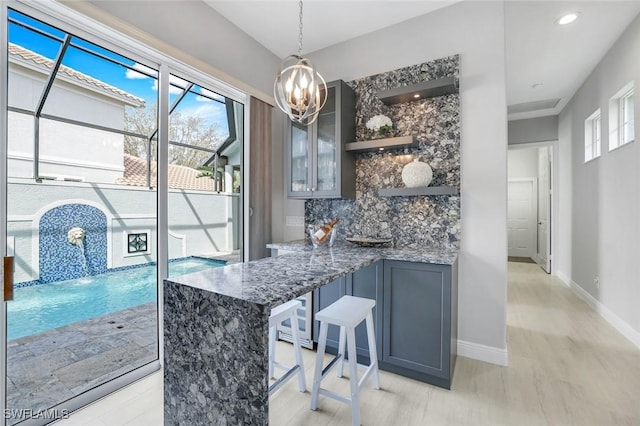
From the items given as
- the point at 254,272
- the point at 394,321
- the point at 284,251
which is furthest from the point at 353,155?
the point at 254,272

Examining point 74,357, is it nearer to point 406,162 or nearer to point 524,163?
point 406,162

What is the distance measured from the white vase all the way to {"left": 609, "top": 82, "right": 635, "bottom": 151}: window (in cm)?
214

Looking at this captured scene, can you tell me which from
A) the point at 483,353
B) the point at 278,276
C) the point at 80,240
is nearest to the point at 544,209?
the point at 483,353

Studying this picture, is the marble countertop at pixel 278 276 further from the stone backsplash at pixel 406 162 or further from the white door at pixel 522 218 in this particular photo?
the white door at pixel 522 218

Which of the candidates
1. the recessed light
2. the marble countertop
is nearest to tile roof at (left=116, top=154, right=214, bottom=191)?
the marble countertop

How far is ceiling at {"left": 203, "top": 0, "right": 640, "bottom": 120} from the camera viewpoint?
2.53m

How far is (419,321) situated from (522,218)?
258 inches

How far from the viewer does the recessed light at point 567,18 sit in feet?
8.65

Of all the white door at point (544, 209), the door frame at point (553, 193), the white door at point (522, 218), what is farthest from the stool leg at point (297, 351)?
the white door at point (522, 218)

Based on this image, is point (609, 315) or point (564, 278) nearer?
point (609, 315)

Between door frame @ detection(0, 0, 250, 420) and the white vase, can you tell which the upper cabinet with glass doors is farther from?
door frame @ detection(0, 0, 250, 420)

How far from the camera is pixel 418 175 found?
8.02ft

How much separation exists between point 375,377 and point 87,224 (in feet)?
7.77

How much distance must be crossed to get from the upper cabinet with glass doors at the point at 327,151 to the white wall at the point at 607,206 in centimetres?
266
